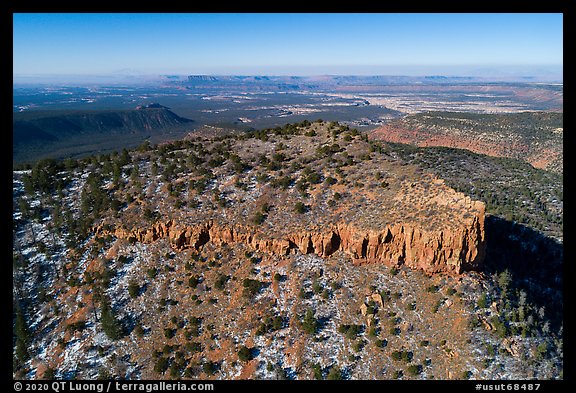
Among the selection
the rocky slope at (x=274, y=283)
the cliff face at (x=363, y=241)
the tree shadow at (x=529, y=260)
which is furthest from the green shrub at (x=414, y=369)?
the tree shadow at (x=529, y=260)

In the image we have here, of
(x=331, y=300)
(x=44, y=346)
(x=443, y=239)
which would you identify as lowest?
(x=44, y=346)

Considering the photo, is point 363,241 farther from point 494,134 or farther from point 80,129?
point 80,129

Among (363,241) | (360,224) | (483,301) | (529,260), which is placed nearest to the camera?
(483,301)

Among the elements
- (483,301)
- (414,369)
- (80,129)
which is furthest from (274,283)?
(80,129)

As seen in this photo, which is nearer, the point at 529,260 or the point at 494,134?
the point at 529,260

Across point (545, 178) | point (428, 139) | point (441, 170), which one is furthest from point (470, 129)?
point (441, 170)
